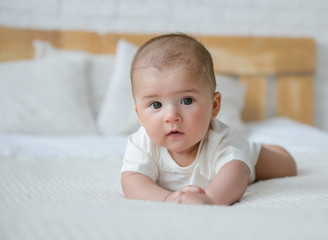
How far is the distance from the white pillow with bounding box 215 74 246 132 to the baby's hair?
100 centimetres

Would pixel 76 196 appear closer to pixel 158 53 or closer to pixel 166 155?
pixel 166 155

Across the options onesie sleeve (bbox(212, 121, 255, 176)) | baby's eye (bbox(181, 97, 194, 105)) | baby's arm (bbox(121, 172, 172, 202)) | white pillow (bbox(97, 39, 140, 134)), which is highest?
baby's eye (bbox(181, 97, 194, 105))

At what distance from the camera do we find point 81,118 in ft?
5.85

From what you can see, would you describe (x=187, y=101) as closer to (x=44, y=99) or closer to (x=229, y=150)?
(x=229, y=150)

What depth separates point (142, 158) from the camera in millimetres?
890

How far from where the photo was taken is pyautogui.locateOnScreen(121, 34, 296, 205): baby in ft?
2.58

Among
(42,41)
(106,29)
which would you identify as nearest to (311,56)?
(106,29)

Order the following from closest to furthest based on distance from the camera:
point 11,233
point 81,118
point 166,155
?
point 11,233 < point 166,155 < point 81,118

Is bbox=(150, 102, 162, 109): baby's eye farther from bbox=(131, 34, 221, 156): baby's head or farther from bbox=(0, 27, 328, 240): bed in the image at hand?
bbox=(0, 27, 328, 240): bed

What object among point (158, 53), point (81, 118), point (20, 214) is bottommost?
point (81, 118)

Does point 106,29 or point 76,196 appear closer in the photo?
point 76,196

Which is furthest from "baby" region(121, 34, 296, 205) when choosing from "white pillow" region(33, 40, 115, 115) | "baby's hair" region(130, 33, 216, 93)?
"white pillow" region(33, 40, 115, 115)

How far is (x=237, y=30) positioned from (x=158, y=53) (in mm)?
1745

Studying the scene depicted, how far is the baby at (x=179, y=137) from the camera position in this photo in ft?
2.58
